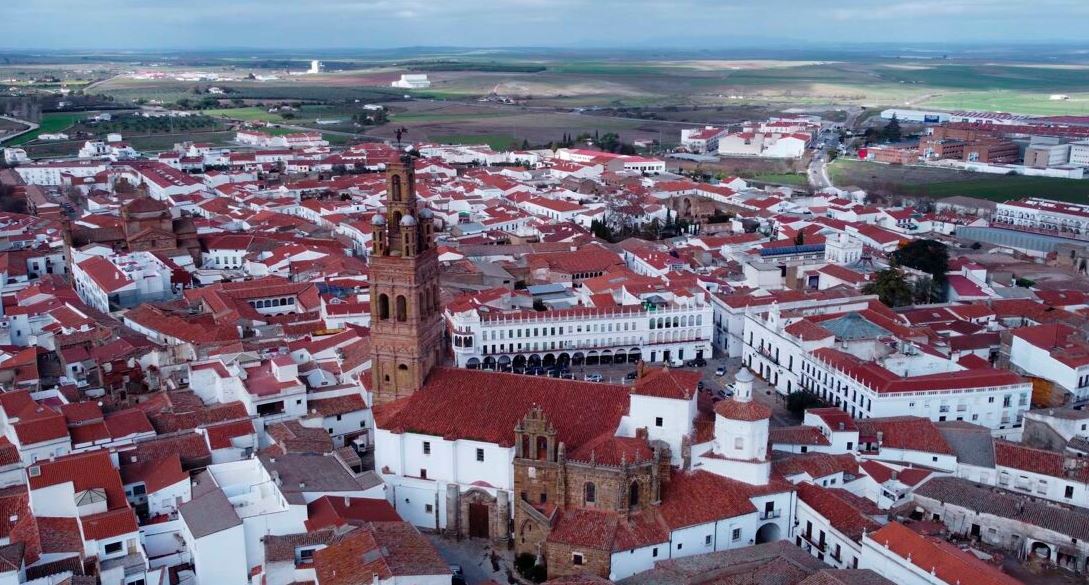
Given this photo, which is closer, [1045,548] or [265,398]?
[1045,548]

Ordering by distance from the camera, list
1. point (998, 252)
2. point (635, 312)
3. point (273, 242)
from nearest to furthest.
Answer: point (635, 312) < point (273, 242) < point (998, 252)

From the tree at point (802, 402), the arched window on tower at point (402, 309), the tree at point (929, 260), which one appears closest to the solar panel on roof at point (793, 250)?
the tree at point (929, 260)

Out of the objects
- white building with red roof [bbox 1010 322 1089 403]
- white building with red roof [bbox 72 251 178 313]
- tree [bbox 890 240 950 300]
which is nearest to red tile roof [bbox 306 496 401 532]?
white building with red roof [bbox 1010 322 1089 403]

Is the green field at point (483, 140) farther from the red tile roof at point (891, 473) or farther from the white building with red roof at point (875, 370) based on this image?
the red tile roof at point (891, 473)

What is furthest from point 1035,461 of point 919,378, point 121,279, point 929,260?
point 121,279

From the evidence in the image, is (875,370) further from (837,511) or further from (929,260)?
(929,260)

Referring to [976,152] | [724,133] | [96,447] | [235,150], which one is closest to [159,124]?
[235,150]

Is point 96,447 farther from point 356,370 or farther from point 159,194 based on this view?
point 159,194
